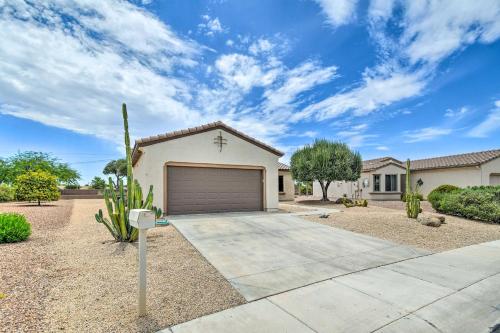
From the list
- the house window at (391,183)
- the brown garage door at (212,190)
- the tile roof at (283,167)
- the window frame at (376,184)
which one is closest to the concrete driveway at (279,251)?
the brown garage door at (212,190)

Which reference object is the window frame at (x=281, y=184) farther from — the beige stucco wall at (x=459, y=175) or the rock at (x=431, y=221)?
the rock at (x=431, y=221)

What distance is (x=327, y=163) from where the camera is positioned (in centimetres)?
2098

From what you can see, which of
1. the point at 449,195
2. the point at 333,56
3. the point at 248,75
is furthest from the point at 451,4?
the point at 449,195

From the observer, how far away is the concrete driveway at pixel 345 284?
3451mm

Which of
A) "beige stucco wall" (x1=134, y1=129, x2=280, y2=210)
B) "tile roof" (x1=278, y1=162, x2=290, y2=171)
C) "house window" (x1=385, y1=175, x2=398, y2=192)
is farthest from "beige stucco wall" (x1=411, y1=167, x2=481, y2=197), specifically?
"beige stucco wall" (x1=134, y1=129, x2=280, y2=210)

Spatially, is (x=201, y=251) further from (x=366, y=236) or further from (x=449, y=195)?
(x=449, y=195)

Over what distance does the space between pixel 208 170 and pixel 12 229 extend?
7.16 m

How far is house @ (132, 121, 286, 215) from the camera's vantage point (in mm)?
11250

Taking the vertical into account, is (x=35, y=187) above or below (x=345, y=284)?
above

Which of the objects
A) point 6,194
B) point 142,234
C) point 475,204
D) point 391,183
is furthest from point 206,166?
point 391,183

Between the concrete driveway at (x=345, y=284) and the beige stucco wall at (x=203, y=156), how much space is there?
3601mm

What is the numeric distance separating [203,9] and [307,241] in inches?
345

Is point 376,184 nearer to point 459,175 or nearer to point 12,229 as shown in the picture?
point 459,175

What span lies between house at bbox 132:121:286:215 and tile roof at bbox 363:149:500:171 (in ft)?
54.9
